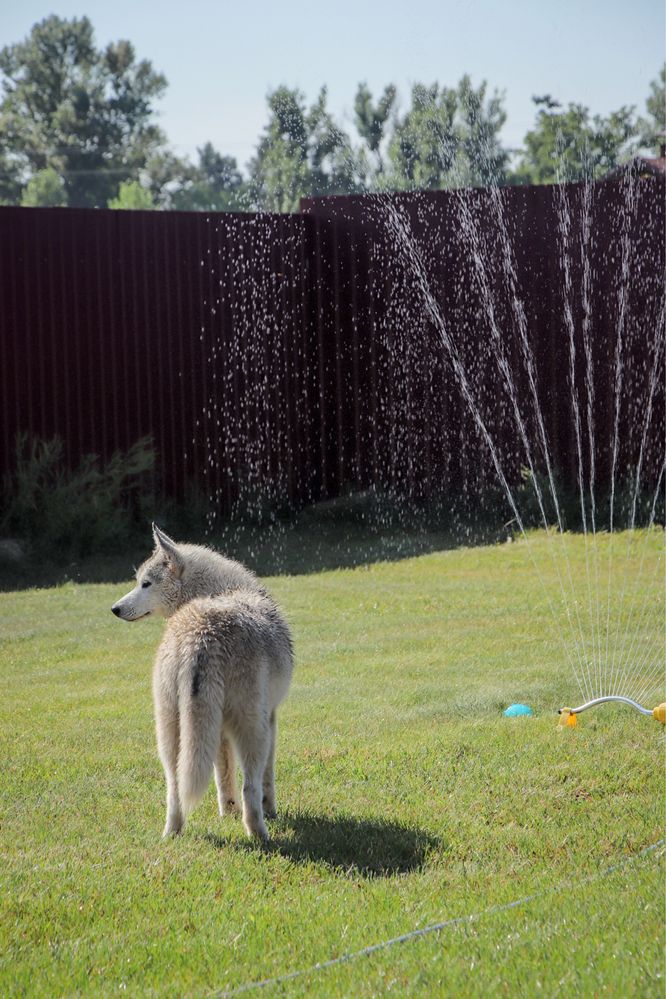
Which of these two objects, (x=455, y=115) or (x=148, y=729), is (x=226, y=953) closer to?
(x=148, y=729)

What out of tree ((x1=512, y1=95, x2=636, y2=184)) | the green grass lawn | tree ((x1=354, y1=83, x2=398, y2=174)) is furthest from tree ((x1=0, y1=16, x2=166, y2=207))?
the green grass lawn

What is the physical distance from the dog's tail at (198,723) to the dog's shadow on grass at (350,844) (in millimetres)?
299

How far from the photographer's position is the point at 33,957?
2.95 m

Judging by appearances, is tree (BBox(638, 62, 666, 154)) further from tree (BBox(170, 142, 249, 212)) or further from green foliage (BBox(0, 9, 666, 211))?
tree (BBox(170, 142, 249, 212))

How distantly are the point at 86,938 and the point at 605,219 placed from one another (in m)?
10.3

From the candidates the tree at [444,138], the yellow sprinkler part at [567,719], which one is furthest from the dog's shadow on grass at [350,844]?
the tree at [444,138]

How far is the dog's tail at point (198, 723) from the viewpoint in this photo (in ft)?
11.6

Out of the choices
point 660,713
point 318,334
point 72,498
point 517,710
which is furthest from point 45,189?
point 660,713

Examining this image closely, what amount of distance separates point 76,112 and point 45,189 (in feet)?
25.5

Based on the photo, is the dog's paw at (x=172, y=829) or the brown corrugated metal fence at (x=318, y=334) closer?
the dog's paw at (x=172, y=829)

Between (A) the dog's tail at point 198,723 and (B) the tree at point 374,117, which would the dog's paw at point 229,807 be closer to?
(A) the dog's tail at point 198,723

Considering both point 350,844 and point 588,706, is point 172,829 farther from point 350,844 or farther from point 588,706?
point 588,706

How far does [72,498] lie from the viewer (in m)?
10.5

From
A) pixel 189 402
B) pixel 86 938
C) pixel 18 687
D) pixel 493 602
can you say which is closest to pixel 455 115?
pixel 189 402
